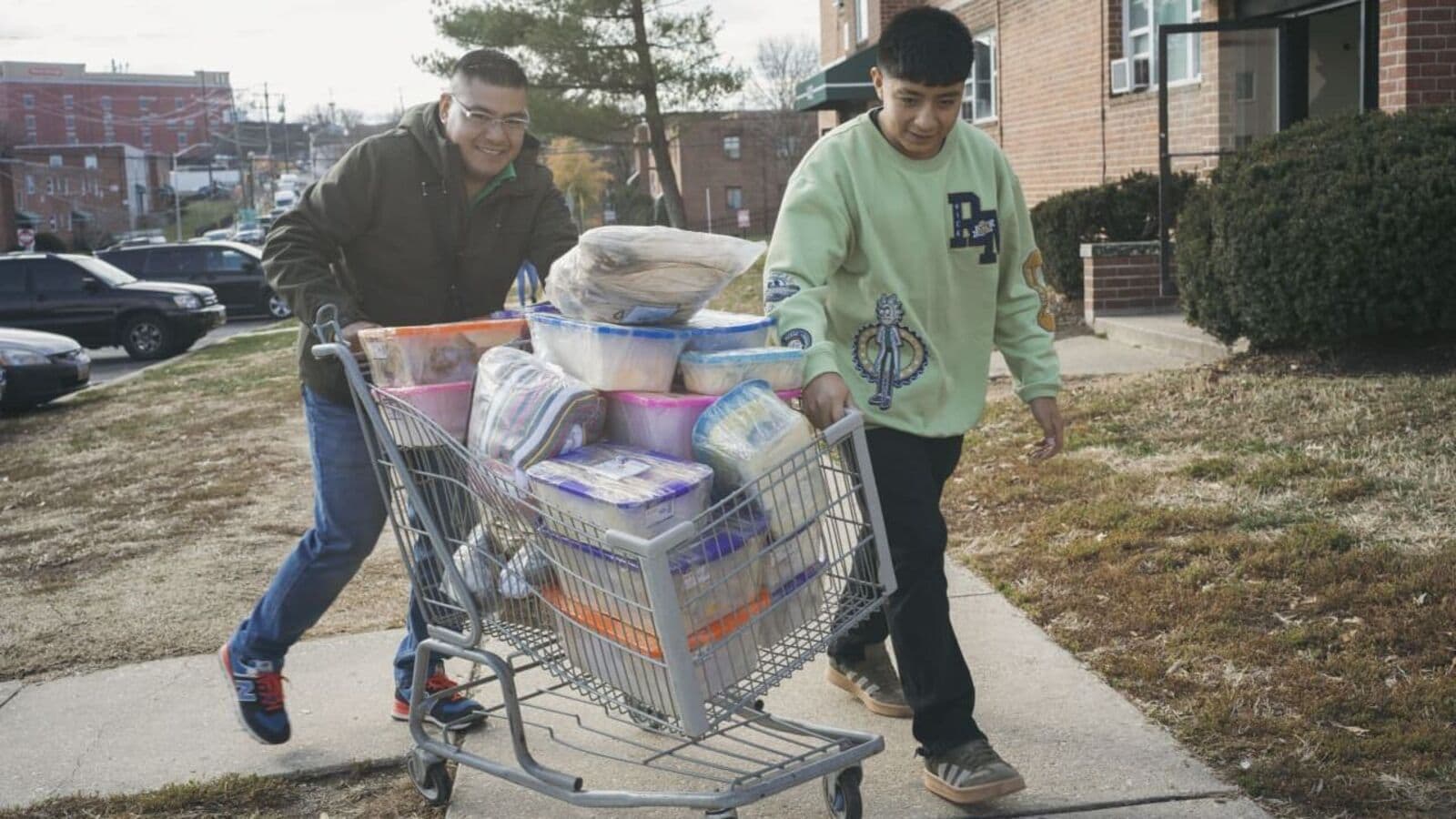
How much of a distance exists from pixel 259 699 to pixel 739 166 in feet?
224

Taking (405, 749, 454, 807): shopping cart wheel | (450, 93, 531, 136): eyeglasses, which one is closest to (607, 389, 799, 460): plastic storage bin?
(450, 93, 531, 136): eyeglasses

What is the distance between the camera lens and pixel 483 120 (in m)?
3.70

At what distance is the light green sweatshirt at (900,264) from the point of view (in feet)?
11.1

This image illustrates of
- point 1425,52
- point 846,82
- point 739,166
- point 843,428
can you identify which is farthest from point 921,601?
point 739,166

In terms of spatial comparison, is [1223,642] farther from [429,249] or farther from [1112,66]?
[1112,66]

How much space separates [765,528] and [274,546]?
479cm

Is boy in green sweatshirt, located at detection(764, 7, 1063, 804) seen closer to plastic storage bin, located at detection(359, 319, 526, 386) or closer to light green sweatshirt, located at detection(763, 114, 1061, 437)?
light green sweatshirt, located at detection(763, 114, 1061, 437)

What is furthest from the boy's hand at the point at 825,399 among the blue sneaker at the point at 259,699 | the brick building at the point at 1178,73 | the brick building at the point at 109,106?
the brick building at the point at 109,106

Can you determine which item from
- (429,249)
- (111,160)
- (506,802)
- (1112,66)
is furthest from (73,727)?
(111,160)

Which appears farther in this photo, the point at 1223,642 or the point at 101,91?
the point at 101,91

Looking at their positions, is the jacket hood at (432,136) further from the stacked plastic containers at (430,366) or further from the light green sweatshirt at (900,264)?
the light green sweatshirt at (900,264)

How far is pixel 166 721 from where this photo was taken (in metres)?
4.37

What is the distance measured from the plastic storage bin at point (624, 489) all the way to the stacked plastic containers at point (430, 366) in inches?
20.2

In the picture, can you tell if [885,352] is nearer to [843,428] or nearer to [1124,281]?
[843,428]
